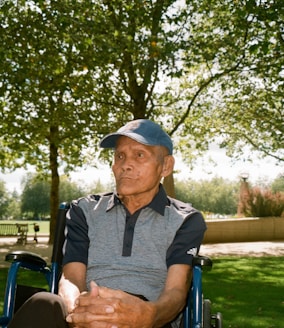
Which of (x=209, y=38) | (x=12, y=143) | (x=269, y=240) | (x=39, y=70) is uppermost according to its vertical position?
(x=209, y=38)

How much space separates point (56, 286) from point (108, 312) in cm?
108

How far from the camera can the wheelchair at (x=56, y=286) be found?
285 cm

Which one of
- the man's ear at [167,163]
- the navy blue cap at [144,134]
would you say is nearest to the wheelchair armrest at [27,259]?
the navy blue cap at [144,134]

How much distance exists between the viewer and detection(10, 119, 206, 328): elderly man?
295cm

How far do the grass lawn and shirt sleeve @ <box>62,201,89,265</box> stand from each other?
3.47 metres

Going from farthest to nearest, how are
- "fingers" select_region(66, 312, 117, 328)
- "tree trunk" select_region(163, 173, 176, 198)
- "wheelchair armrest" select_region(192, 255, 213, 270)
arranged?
"tree trunk" select_region(163, 173, 176, 198), "wheelchair armrest" select_region(192, 255, 213, 270), "fingers" select_region(66, 312, 117, 328)

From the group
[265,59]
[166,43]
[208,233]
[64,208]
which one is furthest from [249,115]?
[64,208]

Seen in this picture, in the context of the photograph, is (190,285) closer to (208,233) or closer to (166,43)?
(166,43)

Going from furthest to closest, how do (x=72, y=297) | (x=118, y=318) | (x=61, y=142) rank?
(x=61, y=142) → (x=72, y=297) → (x=118, y=318)

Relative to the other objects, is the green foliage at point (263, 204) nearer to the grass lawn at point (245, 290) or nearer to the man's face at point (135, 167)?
the grass lawn at point (245, 290)

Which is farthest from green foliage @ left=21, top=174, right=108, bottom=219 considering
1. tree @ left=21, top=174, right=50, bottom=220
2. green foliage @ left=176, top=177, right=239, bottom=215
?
green foliage @ left=176, top=177, right=239, bottom=215

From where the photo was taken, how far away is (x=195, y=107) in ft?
68.5

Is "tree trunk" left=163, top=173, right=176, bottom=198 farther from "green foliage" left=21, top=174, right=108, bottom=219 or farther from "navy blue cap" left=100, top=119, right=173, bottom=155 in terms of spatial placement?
"green foliage" left=21, top=174, right=108, bottom=219

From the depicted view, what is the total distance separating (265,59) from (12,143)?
8.91m
